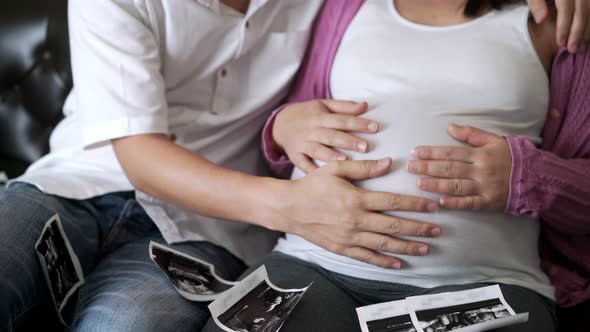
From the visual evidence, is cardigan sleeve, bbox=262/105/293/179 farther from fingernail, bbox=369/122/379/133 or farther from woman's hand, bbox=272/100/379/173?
fingernail, bbox=369/122/379/133

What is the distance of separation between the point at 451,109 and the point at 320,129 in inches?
9.5

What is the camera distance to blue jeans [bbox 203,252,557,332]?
3.20ft

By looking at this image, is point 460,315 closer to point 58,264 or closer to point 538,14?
point 538,14

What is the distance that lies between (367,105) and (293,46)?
0.25 m

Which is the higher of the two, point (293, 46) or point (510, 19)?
point (510, 19)

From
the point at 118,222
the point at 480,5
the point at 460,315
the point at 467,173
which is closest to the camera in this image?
the point at 460,315

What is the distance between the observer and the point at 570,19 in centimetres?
107

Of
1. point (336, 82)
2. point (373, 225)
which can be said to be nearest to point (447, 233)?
point (373, 225)

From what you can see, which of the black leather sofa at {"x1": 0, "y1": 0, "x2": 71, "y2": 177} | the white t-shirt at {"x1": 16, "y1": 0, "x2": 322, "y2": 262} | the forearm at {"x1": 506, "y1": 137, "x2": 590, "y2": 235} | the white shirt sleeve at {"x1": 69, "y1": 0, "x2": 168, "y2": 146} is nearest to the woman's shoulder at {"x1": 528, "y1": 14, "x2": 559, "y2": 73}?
the forearm at {"x1": 506, "y1": 137, "x2": 590, "y2": 235}

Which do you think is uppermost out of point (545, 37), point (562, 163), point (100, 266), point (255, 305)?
point (545, 37)

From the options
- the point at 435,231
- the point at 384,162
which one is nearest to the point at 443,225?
Answer: the point at 435,231

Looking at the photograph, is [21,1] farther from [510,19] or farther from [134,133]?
[510,19]

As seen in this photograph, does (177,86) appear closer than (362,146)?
No

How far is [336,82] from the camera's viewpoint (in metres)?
1.24
